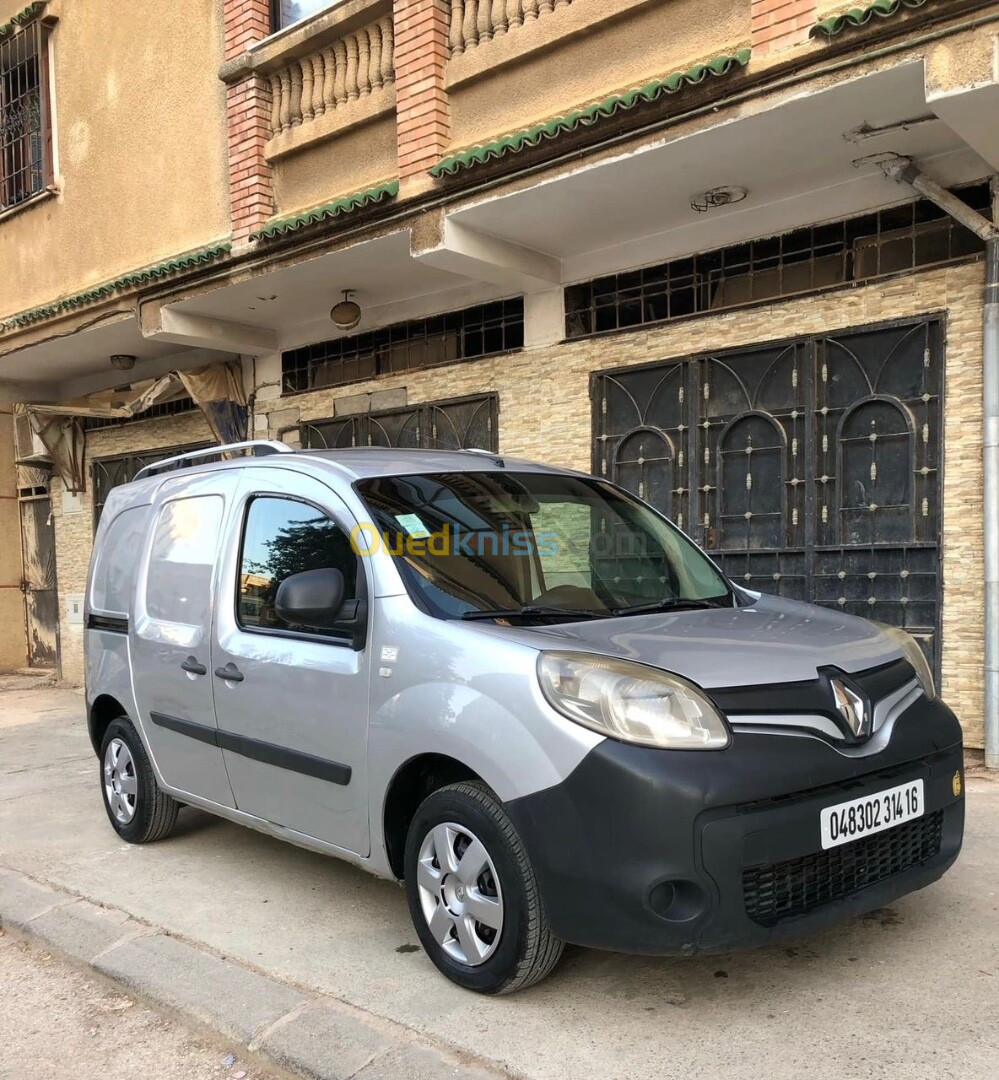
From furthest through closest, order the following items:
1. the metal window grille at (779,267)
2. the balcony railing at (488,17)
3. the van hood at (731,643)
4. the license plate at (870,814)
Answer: the balcony railing at (488,17), the metal window grille at (779,267), the van hood at (731,643), the license plate at (870,814)

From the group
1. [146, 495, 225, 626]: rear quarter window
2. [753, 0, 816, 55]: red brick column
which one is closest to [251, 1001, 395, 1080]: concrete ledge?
[146, 495, 225, 626]: rear quarter window

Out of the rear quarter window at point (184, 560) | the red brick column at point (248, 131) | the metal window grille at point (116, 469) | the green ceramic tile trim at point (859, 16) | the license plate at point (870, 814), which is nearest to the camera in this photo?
the license plate at point (870, 814)

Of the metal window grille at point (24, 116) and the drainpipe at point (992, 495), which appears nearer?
the drainpipe at point (992, 495)

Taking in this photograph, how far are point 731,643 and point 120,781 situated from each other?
11.4 ft

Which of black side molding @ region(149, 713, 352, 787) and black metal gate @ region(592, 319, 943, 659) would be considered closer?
black side molding @ region(149, 713, 352, 787)

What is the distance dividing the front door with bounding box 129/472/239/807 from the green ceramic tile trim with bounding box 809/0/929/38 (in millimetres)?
3728

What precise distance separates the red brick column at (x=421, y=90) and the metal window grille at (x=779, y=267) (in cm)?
151

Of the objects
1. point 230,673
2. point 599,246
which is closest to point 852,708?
point 230,673

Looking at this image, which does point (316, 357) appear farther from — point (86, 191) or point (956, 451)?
point (956, 451)

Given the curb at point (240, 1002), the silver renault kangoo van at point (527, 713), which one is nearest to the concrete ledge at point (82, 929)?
the curb at point (240, 1002)

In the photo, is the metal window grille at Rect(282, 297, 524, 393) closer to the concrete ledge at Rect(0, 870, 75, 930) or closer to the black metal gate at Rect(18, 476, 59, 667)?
the concrete ledge at Rect(0, 870, 75, 930)

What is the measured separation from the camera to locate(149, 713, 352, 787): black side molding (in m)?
3.51

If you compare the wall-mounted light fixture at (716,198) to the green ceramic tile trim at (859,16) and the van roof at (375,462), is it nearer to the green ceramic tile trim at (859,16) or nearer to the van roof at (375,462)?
the green ceramic tile trim at (859,16)

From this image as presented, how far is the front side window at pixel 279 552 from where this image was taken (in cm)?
372
